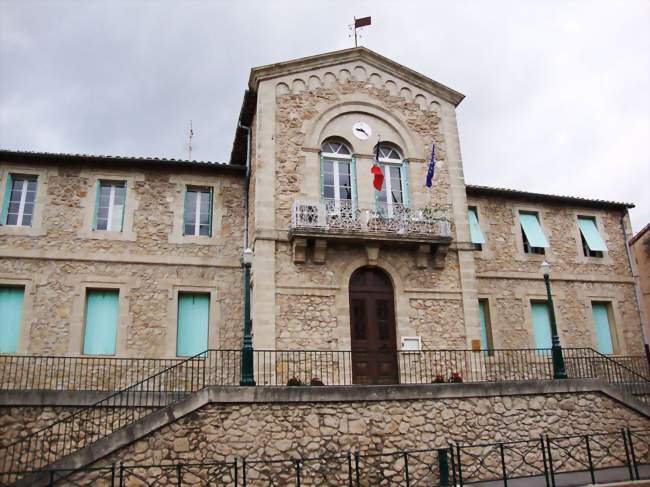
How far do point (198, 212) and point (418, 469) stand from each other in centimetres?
989

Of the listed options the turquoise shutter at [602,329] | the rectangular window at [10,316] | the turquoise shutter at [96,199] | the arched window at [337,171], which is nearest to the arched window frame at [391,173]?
the arched window at [337,171]

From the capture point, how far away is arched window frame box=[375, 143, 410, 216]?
17.1 meters

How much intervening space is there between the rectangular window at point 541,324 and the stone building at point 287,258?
0.07 m

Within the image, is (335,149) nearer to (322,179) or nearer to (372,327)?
(322,179)

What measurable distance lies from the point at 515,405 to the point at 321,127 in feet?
29.5

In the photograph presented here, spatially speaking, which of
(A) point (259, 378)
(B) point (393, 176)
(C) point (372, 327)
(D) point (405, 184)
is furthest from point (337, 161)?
(A) point (259, 378)

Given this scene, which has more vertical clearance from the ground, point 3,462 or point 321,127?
point 321,127

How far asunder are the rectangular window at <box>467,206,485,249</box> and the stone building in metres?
0.13

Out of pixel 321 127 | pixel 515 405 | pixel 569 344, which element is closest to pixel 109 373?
pixel 321 127

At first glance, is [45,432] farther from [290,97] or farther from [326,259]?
[290,97]

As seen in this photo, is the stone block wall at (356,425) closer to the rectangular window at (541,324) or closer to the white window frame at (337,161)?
the rectangular window at (541,324)

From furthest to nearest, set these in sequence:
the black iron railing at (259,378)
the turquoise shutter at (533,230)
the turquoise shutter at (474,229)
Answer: the turquoise shutter at (533,230)
the turquoise shutter at (474,229)
the black iron railing at (259,378)

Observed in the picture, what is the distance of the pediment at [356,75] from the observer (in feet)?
56.4

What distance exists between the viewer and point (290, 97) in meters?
17.1
